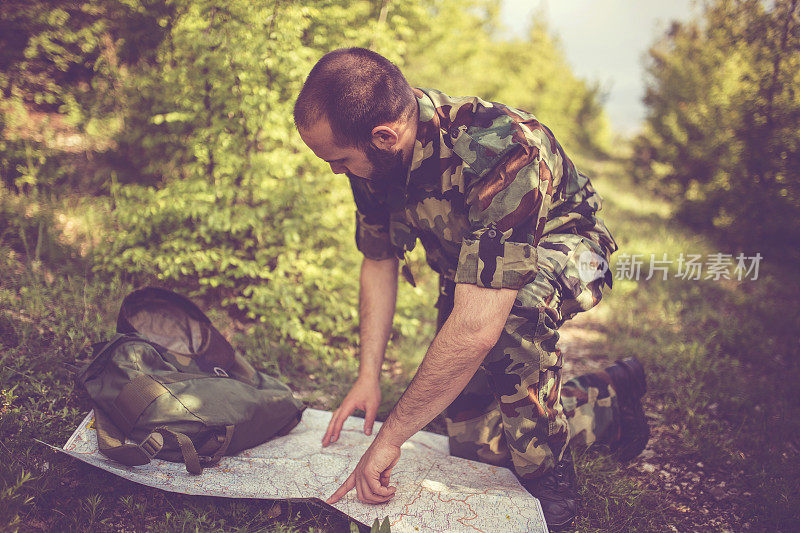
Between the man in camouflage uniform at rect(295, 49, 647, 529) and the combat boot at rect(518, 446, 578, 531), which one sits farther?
the combat boot at rect(518, 446, 578, 531)

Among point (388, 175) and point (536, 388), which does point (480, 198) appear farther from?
point (536, 388)

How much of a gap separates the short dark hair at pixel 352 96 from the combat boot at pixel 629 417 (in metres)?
1.67

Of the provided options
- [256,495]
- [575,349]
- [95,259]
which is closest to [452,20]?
[575,349]

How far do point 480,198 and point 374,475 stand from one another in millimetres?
970

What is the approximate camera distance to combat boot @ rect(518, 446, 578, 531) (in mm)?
1752

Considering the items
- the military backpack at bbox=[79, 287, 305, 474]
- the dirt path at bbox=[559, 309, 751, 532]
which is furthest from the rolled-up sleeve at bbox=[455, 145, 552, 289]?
the dirt path at bbox=[559, 309, 751, 532]

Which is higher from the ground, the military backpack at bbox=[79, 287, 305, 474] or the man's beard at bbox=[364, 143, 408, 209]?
the man's beard at bbox=[364, 143, 408, 209]

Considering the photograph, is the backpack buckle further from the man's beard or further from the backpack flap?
the man's beard

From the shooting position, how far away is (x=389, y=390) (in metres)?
2.58

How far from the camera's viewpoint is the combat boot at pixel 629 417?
7.23 ft

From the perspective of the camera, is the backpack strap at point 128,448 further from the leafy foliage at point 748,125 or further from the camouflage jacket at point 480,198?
the leafy foliage at point 748,125

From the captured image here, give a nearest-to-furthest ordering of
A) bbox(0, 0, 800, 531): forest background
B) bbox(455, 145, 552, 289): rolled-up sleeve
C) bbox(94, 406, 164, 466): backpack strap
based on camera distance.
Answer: bbox(455, 145, 552, 289): rolled-up sleeve < bbox(94, 406, 164, 466): backpack strap < bbox(0, 0, 800, 531): forest background

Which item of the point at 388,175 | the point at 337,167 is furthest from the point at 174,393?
the point at 388,175

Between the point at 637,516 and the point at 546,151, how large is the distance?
4.98 ft
